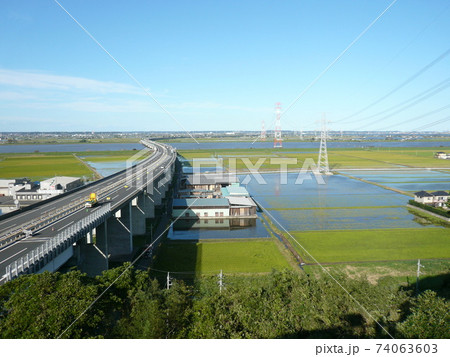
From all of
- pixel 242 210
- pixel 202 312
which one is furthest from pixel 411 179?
pixel 202 312

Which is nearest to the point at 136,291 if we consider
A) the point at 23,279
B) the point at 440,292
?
the point at 23,279

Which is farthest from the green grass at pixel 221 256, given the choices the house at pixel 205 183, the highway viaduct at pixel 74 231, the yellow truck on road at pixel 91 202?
the house at pixel 205 183

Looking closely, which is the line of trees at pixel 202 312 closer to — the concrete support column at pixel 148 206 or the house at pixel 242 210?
the concrete support column at pixel 148 206

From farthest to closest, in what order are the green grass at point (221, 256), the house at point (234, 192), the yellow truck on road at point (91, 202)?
the house at point (234, 192) → the yellow truck on road at point (91, 202) → the green grass at point (221, 256)

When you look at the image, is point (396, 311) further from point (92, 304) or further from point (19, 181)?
point (19, 181)

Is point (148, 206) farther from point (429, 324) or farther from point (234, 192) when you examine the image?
point (429, 324)

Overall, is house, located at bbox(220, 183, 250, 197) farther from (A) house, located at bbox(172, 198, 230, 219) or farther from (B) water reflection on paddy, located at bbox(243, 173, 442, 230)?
(A) house, located at bbox(172, 198, 230, 219)
